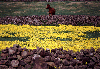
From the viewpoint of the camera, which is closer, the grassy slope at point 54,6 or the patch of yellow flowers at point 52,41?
the patch of yellow flowers at point 52,41

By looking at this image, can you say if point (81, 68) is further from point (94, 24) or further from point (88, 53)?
point (94, 24)

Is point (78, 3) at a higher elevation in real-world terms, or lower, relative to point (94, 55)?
higher

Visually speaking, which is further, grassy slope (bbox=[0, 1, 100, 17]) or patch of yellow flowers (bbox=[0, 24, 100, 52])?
grassy slope (bbox=[0, 1, 100, 17])

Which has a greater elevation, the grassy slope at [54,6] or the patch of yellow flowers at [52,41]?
the grassy slope at [54,6]

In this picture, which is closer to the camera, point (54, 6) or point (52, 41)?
point (52, 41)

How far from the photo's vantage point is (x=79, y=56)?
2.14m

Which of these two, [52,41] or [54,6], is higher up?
[54,6]

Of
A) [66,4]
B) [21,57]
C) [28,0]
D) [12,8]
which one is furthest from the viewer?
[28,0]

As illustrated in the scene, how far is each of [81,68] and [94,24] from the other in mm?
5437

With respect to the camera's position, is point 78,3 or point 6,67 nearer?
point 6,67

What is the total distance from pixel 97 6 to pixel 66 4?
10.7ft

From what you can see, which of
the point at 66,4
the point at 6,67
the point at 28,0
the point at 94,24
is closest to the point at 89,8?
the point at 66,4

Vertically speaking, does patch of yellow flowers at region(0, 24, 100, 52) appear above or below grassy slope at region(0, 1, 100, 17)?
below

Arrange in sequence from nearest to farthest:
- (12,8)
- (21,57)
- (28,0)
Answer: (21,57), (12,8), (28,0)
